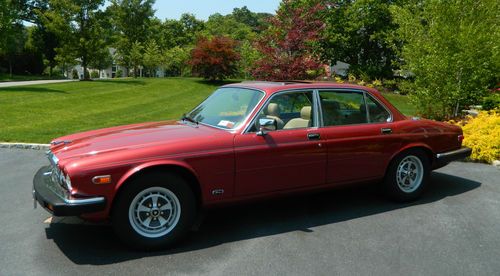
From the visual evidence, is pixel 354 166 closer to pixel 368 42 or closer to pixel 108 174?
pixel 108 174

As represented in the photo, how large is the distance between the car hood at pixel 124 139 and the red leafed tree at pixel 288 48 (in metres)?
7.71

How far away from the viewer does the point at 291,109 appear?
18.2 feet

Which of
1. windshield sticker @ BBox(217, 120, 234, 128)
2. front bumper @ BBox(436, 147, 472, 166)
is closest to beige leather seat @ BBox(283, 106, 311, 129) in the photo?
windshield sticker @ BBox(217, 120, 234, 128)

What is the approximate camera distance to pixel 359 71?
26.2 meters

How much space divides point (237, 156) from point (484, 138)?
233 inches

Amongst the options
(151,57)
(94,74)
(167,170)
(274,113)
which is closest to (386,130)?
(274,113)

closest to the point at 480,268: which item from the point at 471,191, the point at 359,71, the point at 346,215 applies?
the point at 346,215

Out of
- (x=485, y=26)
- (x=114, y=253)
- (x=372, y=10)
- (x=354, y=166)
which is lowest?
(x=114, y=253)

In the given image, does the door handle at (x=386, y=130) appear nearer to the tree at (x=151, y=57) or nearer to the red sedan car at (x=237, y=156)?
the red sedan car at (x=237, y=156)

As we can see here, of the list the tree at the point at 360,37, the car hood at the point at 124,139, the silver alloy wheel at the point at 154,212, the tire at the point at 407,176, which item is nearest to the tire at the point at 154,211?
the silver alloy wheel at the point at 154,212

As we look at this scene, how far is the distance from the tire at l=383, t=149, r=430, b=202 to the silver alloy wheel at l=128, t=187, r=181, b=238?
2870 mm

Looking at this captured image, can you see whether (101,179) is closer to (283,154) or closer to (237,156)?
(237,156)

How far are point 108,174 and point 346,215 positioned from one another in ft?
9.42

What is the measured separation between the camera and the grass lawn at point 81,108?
11.0 m
